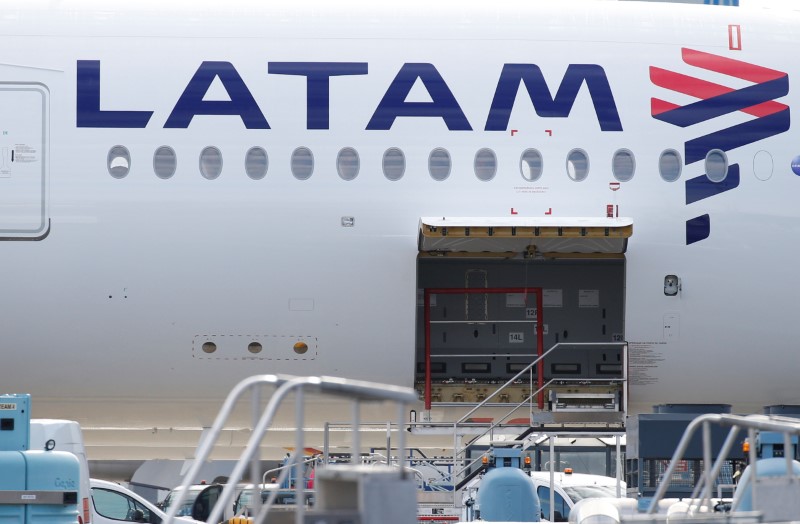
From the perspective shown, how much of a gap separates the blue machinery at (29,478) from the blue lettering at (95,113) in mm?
3796

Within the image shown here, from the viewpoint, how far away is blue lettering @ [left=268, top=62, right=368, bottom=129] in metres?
14.7

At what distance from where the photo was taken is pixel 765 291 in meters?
15.0

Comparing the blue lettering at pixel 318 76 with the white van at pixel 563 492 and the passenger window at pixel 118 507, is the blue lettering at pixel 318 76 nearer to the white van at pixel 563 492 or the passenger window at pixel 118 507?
the passenger window at pixel 118 507

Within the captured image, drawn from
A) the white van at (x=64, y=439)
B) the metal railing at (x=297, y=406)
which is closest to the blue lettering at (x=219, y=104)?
the white van at (x=64, y=439)

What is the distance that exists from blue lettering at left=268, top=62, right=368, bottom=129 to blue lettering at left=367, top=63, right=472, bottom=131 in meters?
0.41

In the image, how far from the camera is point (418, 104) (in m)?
14.8

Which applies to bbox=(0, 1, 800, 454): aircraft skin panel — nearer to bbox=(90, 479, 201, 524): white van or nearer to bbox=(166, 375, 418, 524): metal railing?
bbox=(90, 479, 201, 524): white van

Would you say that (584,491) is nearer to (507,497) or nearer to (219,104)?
(507,497)

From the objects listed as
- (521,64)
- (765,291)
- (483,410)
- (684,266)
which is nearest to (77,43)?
(521,64)

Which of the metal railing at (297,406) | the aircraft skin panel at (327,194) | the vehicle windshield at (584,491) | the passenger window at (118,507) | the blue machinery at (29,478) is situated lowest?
the vehicle windshield at (584,491)

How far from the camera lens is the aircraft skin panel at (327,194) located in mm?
14625

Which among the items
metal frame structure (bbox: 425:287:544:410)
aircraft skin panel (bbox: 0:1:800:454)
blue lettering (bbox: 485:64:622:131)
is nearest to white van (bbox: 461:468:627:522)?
metal frame structure (bbox: 425:287:544:410)

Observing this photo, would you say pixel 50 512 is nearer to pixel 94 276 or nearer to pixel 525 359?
→ pixel 94 276

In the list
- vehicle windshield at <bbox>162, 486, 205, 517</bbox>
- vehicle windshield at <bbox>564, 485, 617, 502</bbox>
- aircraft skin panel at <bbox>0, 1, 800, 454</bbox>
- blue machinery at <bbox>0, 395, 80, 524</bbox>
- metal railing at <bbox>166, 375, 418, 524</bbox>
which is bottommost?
vehicle windshield at <bbox>162, 486, 205, 517</bbox>
